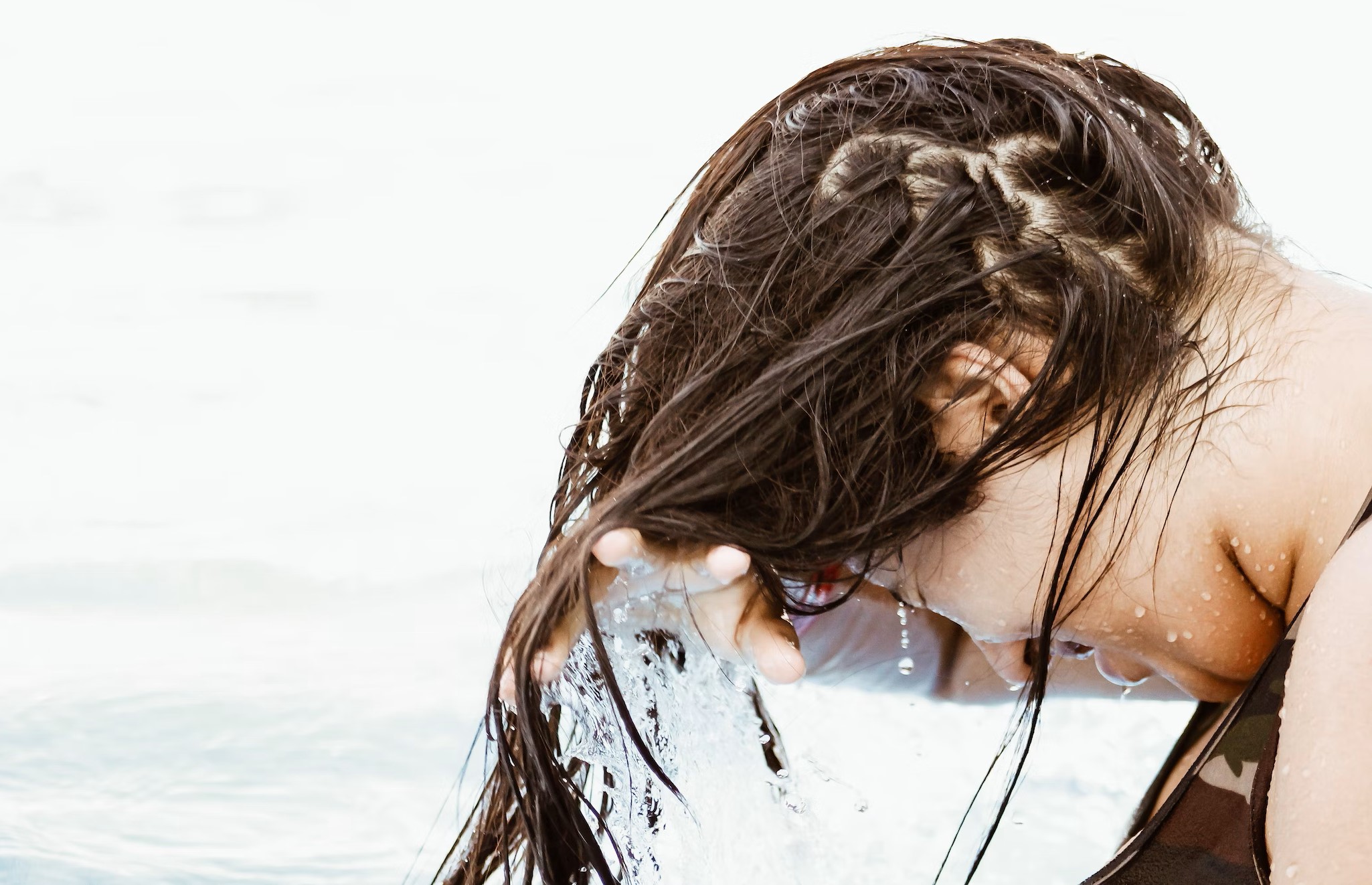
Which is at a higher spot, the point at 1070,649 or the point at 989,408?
the point at 989,408

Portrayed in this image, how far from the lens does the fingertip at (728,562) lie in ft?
2.78

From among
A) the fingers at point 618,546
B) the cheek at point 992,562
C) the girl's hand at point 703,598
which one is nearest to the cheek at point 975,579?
the cheek at point 992,562

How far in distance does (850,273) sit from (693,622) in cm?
30

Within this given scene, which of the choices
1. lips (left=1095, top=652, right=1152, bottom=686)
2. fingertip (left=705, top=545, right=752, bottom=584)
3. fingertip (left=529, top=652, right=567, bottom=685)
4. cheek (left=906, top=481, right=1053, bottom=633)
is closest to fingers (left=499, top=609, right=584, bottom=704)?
fingertip (left=529, top=652, right=567, bottom=685)

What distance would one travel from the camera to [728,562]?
2.78 ft

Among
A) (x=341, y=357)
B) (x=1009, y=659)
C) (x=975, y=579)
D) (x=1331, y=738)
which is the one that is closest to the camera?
(x=1331, y=738)

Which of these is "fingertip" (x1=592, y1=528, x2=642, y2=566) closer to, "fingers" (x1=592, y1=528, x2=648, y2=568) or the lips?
"fingers" (x1=592, y1=528, x2=648, y2=568)

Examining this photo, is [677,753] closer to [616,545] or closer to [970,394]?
[616,545]

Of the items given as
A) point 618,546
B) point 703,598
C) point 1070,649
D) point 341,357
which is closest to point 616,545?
point 618,546

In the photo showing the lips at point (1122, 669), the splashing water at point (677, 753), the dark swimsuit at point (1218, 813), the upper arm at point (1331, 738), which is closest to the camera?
the upper arm at point (1331, 738)

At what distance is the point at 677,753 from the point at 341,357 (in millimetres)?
1911

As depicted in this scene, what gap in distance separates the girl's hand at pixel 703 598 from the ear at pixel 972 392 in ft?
0.61

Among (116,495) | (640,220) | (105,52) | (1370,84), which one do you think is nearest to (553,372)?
(640,220)

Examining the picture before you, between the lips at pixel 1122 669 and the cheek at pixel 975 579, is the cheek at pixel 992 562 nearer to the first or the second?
the cheek at pixel 975 579
